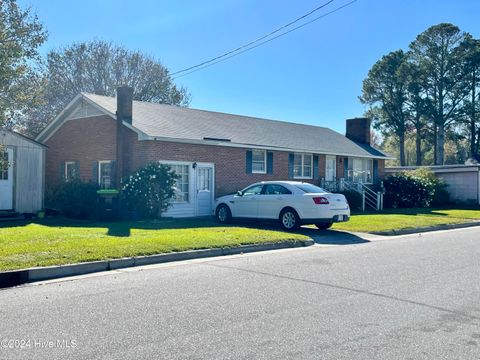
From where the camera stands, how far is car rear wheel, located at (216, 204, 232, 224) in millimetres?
16906

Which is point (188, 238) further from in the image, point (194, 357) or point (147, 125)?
point (147, 125)

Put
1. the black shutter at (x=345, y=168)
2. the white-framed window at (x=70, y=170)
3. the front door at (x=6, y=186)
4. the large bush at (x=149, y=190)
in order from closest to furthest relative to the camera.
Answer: the large bush at (x=149, y=190), the front door at (x=6, y=186), the white-framed window at (x=70, y=170), the black shutter at (x=345, y=168)

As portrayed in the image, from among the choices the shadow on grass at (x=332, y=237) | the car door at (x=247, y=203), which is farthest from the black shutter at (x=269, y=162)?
the shadow on grass at (x=332, y=237)

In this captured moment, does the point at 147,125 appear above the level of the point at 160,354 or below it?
above

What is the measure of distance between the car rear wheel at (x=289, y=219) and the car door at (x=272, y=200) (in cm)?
20

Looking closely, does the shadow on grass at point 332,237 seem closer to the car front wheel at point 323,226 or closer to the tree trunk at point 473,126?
the car front wheel at point 323,226

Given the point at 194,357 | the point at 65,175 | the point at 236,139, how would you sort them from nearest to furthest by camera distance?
the point at 194,357 < the point at 236,139 < the point at 65,175

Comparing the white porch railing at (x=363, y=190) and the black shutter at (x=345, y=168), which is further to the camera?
the black shutter at (x=345, y=168)

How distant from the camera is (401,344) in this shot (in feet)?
16.1

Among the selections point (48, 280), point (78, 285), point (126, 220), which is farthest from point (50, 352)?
point (126, 220)

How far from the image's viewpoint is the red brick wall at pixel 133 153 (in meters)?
18.9

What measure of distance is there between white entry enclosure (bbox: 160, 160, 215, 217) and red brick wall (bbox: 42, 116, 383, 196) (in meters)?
0.25

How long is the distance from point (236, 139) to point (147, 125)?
4.17 metres

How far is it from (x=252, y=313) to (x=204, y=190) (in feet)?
47.2
